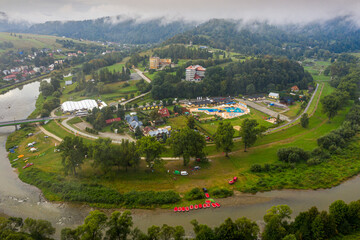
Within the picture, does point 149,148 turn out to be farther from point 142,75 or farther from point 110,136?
point 142,75

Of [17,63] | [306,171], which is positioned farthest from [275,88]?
[17,63]

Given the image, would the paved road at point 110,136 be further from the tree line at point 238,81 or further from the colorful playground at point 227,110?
the tree line at point 238,81

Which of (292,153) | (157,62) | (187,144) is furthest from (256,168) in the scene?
(157,62)

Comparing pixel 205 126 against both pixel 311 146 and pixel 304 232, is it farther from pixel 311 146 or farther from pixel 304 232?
pixel 304 232

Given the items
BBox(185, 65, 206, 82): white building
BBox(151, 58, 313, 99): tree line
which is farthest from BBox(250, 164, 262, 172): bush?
BBox(185, 65, 206, 82): white building

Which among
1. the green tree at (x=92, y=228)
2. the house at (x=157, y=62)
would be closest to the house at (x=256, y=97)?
the house at (x=157, y=62)
